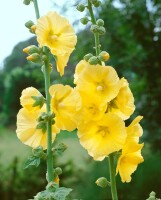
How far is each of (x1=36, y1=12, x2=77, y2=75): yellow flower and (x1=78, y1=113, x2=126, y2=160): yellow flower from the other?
0.13 meters

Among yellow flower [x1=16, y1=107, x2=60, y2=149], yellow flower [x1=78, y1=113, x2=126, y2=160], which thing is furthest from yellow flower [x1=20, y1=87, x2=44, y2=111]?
yellow flower [x1=78, y1=113, x2=126, y2=160]

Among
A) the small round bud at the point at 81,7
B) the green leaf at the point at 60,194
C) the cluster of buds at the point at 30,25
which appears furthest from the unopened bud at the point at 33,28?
the green leaf at the point at 60,194

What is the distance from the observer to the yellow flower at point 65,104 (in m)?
0.94

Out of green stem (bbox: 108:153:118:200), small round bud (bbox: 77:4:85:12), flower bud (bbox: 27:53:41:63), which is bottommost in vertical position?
green stem (bbox: 108:153:118:200)

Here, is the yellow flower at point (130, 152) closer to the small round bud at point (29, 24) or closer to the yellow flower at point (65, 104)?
the yellow flower at point (65, 104)

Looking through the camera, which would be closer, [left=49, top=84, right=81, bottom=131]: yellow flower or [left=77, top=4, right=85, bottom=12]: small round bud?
[left=49, top=84, right=81, bottom=131]: yellow flower

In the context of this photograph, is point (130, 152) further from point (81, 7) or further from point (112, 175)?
point (81, 7)

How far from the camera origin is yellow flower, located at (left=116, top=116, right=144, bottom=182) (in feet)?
3.24

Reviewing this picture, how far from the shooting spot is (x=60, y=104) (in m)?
0.95

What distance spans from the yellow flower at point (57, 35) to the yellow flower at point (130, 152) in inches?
7.1

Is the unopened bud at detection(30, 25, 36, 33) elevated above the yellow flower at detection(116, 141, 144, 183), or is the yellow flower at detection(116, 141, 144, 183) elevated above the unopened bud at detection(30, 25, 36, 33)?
the unopened bud at detection(30, 25, 36, 33)

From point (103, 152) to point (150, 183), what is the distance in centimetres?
359

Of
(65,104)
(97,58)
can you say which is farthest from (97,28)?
(65,104)

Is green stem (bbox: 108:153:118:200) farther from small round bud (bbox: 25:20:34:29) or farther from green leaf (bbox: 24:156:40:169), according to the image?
small round bud (bbox: 25:20:34:29)
